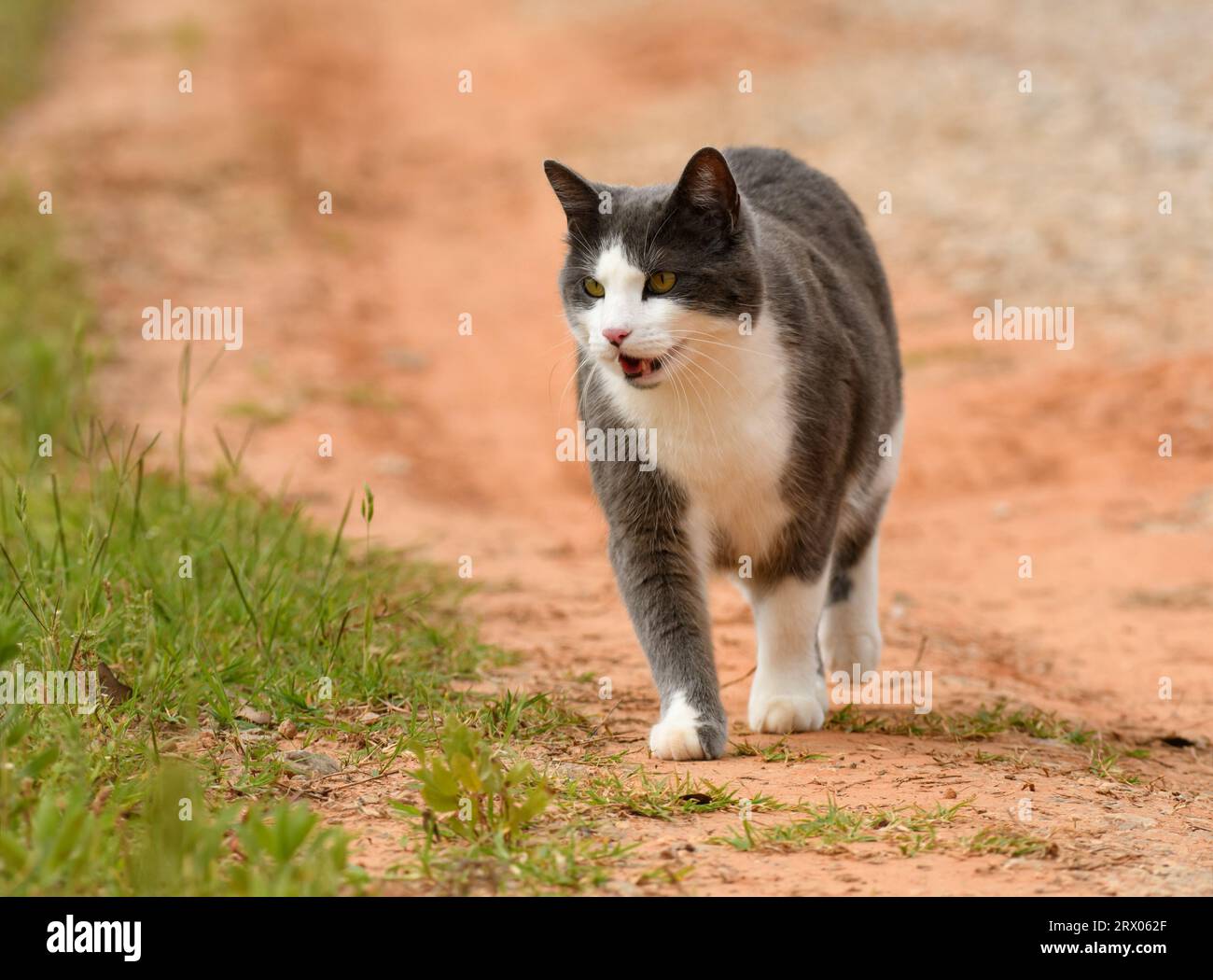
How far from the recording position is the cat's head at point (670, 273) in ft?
12.0

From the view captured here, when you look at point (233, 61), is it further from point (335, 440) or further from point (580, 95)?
point (335, 440)

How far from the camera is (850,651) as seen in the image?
4715mm

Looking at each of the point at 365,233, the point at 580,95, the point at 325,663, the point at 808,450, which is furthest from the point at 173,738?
the point at 580,95

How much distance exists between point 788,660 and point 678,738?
0.62 meters

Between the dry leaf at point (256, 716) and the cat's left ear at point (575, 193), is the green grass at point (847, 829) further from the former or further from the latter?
the cat's left ear at point (575, 193)

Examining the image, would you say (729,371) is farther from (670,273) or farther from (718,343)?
(670,273)

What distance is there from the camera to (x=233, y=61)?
16.6 metres

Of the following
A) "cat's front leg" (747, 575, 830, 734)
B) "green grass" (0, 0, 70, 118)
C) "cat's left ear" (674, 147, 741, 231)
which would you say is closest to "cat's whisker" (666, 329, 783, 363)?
"cat's left ear" (674, 147, 741, 231)

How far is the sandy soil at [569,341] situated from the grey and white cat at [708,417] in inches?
12.0

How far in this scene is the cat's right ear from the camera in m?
3.88

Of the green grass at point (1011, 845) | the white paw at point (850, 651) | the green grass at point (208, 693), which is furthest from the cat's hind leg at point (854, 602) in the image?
the green grass at point (1011, 845)

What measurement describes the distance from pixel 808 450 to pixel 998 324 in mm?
→ 6603

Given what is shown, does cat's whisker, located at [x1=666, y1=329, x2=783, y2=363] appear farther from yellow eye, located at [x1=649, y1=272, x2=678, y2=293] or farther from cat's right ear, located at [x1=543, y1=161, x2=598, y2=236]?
cat's right ear, located at [x1=543, y1=161, x2=598, y2=236]

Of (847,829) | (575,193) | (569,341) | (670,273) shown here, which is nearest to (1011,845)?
(847,829)
